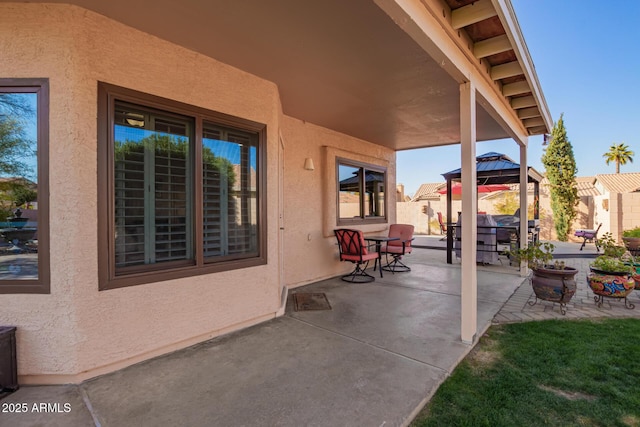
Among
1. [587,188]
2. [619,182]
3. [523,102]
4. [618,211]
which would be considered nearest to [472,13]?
[523,102]

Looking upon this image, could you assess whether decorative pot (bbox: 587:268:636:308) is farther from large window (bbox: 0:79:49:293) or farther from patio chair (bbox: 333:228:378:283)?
large window (bbox: 0:79:49:293)

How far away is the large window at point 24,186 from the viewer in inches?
84.5

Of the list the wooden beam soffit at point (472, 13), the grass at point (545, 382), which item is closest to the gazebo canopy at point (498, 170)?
the grass at point (545, 382)

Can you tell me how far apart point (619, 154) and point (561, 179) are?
15340 millimetres

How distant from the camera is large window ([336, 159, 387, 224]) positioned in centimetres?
586

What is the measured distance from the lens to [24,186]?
2199mm

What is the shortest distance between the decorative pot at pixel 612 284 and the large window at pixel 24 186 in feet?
19.6

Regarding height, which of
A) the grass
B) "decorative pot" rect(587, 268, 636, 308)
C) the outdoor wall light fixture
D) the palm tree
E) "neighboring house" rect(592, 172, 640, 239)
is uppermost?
the palm tree

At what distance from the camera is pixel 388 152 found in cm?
712

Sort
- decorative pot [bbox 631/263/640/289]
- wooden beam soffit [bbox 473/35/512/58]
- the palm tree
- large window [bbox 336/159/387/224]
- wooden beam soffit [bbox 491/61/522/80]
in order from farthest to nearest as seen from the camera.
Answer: the palm tree, large window [bbox 336/159/387/224], decorative pot [bbox 631/263/640/289], wooden beam soffit [bbox 491/61/522/80], wooden beam soffit [bbox 473/35/512/58]

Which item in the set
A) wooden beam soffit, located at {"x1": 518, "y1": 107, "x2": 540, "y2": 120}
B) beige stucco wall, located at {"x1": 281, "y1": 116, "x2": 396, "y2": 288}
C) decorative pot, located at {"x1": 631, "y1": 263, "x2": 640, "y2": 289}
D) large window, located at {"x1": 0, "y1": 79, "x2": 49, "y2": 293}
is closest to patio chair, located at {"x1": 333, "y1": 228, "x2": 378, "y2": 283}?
beige stucco wall, located at {"x1": 281, "y1": 116, "x2": 396, "y2": 288}

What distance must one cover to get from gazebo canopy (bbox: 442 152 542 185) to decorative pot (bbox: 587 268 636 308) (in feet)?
10.3

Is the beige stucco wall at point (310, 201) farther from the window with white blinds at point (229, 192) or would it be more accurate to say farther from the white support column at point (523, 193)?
the white support column at point (523, 193)

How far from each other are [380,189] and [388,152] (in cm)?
99
